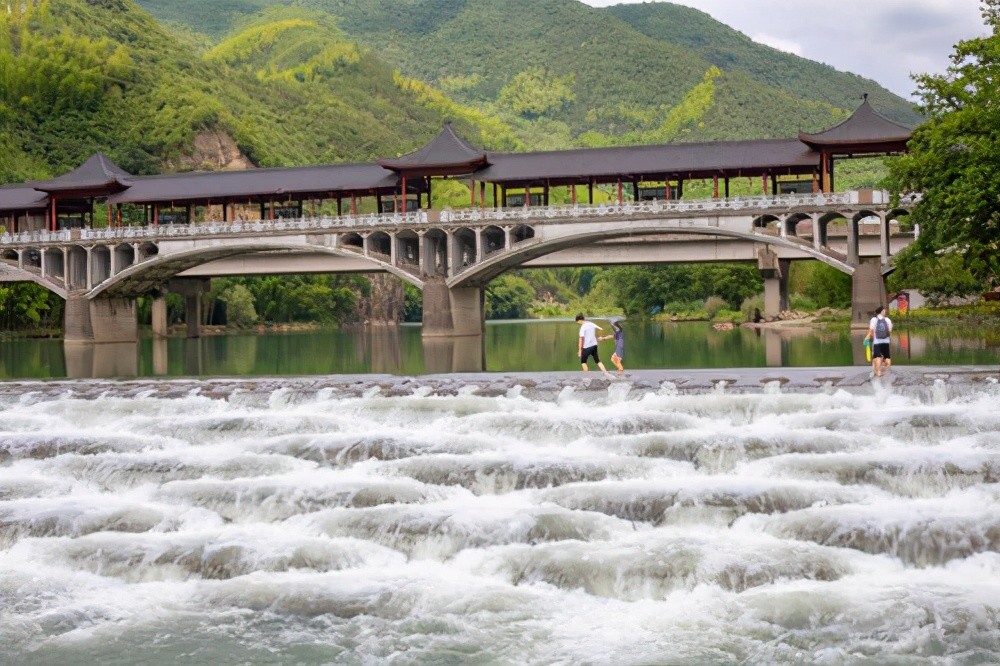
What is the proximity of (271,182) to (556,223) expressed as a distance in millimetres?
23439

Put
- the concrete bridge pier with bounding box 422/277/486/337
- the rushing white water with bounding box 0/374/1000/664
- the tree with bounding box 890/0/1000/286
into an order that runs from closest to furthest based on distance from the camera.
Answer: the rushing white water with bounding box 0/374/1000/664
the tree with bounding box 890/0/1000/286
the concrete bridge pier with bounding box 422/277/486/337

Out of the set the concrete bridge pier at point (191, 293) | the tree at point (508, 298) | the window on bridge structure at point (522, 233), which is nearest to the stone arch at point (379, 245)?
the window on bridge structure at point (522, 233)

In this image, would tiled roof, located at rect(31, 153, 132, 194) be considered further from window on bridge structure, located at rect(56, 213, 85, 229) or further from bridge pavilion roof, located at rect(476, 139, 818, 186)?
bridge pavilion roof, located at rect(476, 139, 818, 186)

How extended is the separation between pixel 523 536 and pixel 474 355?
4174 cm

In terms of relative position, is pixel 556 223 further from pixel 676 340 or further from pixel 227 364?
pixel 227 364

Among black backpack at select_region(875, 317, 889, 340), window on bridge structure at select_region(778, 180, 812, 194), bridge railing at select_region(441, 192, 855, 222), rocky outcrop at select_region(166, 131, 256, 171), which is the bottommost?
black backpack at select_region(875, 317, 889, 340)

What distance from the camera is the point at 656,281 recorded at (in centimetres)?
13025

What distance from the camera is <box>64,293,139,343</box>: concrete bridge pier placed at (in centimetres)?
8769

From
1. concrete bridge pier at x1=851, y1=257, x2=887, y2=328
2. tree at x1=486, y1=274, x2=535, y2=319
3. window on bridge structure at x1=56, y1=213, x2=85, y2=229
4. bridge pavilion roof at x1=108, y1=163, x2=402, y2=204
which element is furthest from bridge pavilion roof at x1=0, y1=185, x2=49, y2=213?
tree at x1=486, y1=274, x2=535, y2=319

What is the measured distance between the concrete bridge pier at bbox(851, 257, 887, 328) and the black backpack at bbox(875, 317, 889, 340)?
1605 inches

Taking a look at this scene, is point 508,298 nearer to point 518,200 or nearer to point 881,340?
point 518,200

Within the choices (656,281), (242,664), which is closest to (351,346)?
(656,281)

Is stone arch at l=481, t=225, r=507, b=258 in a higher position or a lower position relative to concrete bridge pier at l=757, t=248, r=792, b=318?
higher

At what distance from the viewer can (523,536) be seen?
1819 centimetres
